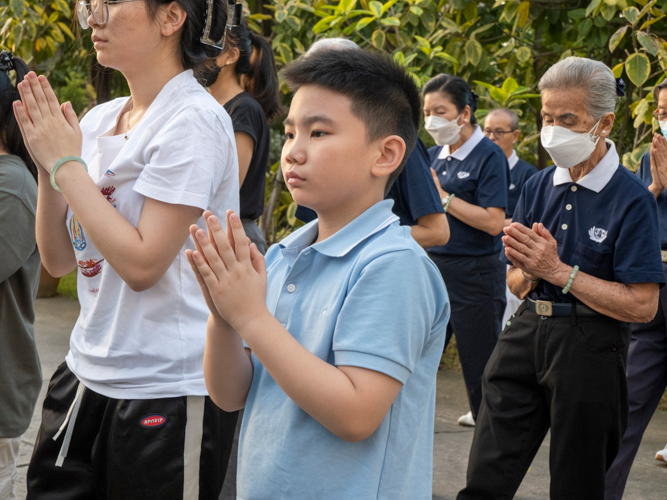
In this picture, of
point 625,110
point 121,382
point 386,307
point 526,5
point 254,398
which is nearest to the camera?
point 386,307

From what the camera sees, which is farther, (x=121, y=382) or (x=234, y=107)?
(x=234, y=107)

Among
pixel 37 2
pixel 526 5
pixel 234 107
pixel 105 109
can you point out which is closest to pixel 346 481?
pixel 105 109

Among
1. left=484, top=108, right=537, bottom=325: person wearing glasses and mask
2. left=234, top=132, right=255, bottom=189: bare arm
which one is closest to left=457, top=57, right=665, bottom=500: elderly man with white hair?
left=234, top=132, right=255, bottom=189: bare arm

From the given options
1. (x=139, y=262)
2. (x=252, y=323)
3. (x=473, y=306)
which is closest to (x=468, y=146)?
(x=473, y=306)

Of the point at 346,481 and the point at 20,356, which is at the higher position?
the point at 346,481

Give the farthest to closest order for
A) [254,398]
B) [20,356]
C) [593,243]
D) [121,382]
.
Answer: [593,243] < [20,356] < [121,382] < [254,398]

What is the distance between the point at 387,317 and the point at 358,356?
83 mm

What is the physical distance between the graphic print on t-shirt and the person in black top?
1012mm

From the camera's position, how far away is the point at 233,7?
199 centimetres

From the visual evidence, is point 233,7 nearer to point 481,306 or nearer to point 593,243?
point 593,243

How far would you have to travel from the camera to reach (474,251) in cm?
432

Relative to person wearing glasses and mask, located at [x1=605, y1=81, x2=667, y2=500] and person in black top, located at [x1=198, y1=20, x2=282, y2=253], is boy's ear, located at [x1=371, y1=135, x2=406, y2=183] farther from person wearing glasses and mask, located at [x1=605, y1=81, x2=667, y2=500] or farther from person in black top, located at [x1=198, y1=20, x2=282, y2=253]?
person wearing glasses and mask, located at [x1=605, y1=81, x2=667, y2=500]

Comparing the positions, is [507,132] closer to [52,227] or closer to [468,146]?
[468,146]

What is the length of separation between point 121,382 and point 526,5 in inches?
181
